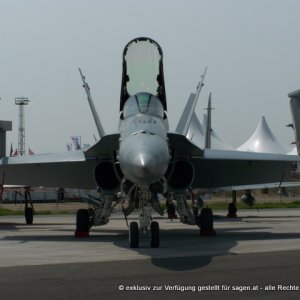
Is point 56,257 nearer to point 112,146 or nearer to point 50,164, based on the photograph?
point 112,146

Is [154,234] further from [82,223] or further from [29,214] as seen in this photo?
[29,214]

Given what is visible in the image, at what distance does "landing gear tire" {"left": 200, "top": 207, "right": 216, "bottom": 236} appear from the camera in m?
15.7

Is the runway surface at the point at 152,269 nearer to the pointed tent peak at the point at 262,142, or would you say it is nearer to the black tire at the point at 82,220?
the black tire at the point at 82,220

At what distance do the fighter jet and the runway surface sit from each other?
3.23 feet

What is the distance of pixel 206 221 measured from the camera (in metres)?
→ 15.7

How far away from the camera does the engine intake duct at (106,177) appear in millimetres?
14398

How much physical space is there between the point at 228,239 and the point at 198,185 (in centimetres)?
299

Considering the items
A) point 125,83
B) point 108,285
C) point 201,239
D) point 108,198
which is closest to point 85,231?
point 108,198

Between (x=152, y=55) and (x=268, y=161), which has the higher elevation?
(x=152, y=55)

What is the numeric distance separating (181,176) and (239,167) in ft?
8.34

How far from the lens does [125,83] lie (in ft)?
47.0

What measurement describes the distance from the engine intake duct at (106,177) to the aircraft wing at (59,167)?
21 centimetres

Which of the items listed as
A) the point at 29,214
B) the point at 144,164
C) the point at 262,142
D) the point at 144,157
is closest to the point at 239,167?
the point at 144,157

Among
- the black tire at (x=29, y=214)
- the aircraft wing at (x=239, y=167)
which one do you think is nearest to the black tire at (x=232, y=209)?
the black tire at (x=29, y=214)
